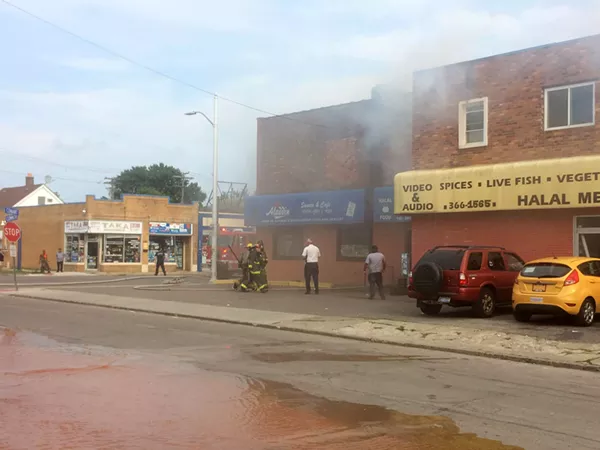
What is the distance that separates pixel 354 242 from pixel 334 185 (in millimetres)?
2218

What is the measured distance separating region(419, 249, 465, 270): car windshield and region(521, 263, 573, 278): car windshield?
1.32 meters

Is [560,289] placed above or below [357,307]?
above

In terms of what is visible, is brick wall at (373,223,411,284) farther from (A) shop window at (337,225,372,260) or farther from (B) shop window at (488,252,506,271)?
(B) shop window at (488,252,506,271)

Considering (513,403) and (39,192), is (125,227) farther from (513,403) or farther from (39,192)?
(513,403)

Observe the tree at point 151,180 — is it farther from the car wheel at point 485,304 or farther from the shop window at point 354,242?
the car wheel at point 485,304

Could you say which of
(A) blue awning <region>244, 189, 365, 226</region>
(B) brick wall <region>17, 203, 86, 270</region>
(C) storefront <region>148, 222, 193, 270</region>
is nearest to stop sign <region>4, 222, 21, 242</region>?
(A) blue awning <region>244, 189, 365, 226</region>

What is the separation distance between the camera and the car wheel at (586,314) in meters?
11.2

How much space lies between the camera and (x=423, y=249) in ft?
54.2

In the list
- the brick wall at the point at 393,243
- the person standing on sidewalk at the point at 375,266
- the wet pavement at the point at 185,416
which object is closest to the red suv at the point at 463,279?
the person standing on sidewalk at the point at 375,266

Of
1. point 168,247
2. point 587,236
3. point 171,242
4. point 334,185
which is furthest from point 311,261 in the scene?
point 171,242

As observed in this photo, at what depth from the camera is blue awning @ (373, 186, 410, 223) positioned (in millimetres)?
20344

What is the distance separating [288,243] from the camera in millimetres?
24516

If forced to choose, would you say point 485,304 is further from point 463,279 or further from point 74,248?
point 74,248

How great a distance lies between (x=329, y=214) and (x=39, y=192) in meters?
42.9
